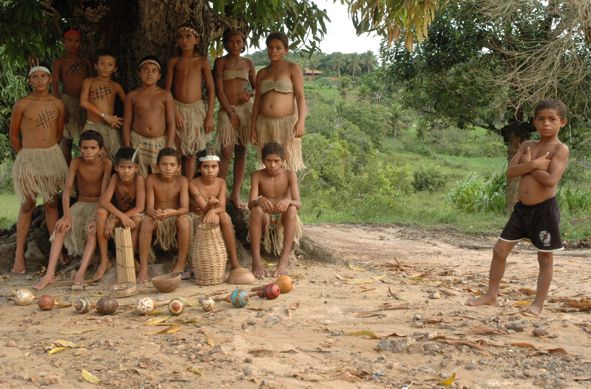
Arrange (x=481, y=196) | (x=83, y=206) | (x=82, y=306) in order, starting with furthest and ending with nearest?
(x=481, y=196), (x=83, y=206), (x=82, y=306)

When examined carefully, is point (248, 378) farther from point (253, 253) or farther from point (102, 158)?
point (102, 158)

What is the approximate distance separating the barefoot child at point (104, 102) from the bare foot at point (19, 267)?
3.72 feet

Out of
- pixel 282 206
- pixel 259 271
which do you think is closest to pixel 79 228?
pixel 259 271

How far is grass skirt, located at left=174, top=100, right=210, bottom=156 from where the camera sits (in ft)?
18.6

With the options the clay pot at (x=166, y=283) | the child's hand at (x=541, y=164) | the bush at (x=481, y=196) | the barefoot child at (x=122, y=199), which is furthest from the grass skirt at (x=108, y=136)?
the bush at (x=481, y=196)

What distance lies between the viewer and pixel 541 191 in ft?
13.7

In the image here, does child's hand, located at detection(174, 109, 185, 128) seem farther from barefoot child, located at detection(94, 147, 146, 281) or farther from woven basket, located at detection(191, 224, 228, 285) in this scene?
woven basket, located at detection(191, 224, 228, 285)

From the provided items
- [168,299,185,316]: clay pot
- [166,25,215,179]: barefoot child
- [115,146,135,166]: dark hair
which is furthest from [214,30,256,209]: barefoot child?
[168,299,185,316]: clay pot

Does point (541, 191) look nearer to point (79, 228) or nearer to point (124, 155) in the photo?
point (124, 155)

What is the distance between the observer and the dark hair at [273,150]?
17.3 feet

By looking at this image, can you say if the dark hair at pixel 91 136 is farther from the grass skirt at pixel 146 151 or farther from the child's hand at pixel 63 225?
the child's hand at pixel 63 225

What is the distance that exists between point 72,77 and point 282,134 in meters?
1.87

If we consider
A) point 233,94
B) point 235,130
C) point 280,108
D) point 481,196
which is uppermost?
point 233,94

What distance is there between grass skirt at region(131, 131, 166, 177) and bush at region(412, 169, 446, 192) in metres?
15.3
